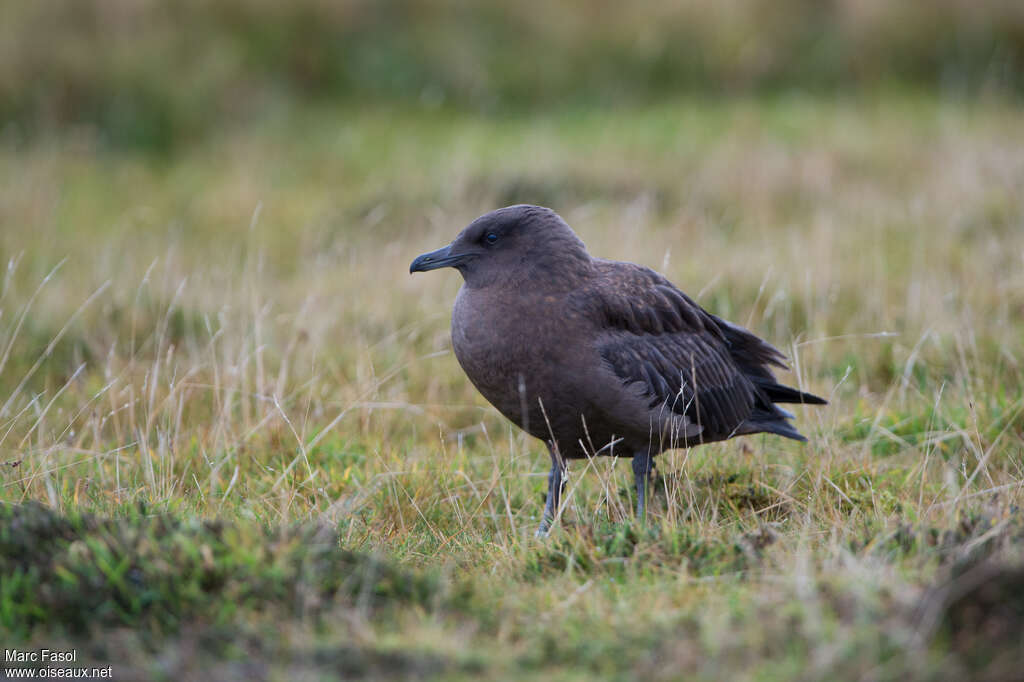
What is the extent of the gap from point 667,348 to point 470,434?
1617 millimetres

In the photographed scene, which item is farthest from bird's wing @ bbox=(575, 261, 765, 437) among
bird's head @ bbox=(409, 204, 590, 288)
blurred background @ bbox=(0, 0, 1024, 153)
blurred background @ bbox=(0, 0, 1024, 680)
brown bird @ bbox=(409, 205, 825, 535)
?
blurred background @ bbox=(0, 0, 1024, 153)

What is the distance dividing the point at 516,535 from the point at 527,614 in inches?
35.2

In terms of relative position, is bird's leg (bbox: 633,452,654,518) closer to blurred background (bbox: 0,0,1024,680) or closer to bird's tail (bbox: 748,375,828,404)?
blurred background (bbox: 0,0,1024,680)

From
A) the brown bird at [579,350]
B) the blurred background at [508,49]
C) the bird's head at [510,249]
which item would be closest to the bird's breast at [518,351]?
the brown bird at [579,350]

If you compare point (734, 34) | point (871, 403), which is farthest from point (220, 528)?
point (734, 34)

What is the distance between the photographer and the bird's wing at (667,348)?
4441 millimetres

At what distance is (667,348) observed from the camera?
4648mm

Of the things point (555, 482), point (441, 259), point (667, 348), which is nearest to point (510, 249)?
point (441, 259)

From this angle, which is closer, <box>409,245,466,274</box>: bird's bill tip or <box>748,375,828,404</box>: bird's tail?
<box>409,245,466,274</box>: bird's bill tip

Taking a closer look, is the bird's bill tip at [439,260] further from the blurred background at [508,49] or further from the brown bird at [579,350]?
the blurred background at [508,49]

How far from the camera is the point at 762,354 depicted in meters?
5.15

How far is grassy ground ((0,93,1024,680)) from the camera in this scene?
9.86ft

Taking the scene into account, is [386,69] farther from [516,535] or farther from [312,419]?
[516,535]

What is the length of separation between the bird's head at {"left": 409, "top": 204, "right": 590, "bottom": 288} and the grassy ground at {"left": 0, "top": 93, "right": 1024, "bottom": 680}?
0.89m
